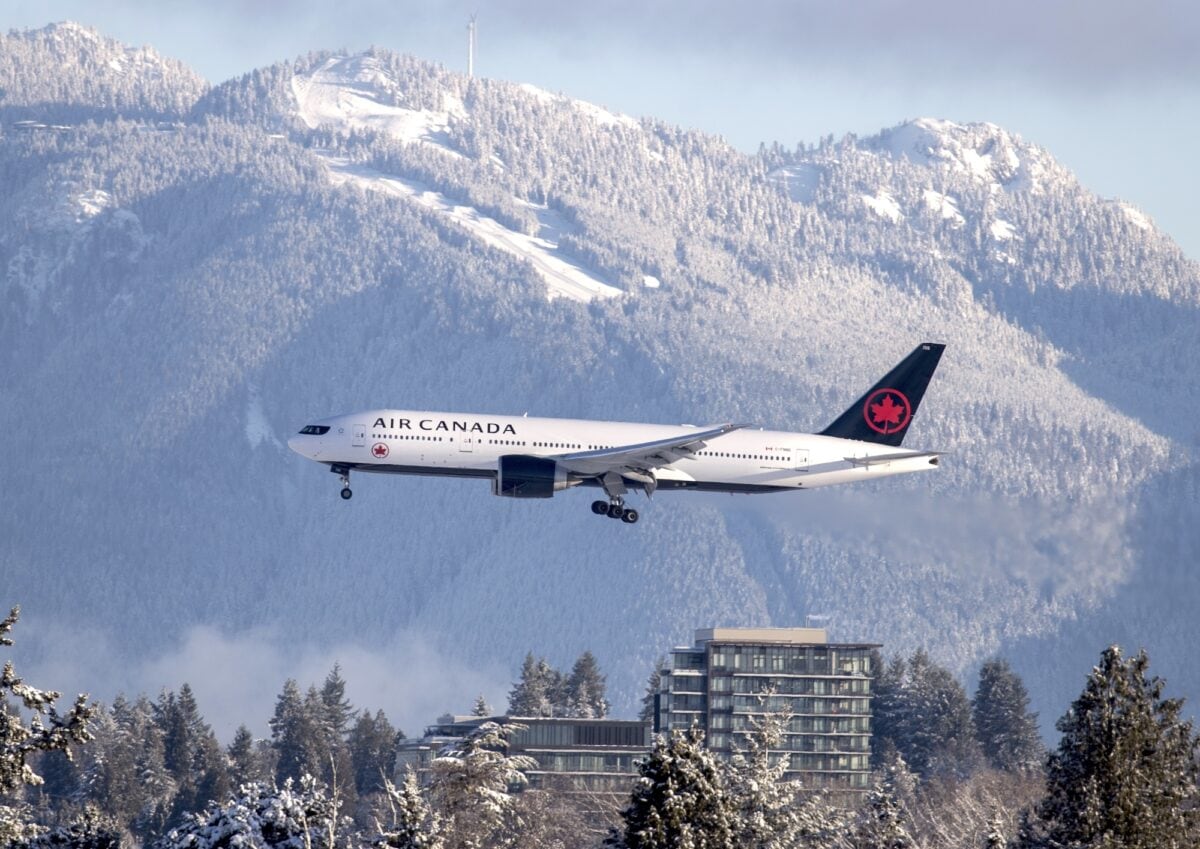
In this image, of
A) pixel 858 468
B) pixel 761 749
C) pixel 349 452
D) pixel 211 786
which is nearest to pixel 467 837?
pixel 761 749

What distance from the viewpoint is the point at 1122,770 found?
2496 inches

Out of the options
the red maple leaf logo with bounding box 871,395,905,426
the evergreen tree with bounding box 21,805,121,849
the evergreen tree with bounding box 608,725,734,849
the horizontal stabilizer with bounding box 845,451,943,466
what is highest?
the red maple leaf logo with bounding box 871,395,905,426

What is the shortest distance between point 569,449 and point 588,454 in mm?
1330

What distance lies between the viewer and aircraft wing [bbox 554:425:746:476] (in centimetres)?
11169

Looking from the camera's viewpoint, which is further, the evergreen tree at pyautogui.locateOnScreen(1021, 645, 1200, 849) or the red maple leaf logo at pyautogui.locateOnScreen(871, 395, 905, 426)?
the red maple leaf logo at pyautogui.locateOnScreen(871, 395, 905, 426)

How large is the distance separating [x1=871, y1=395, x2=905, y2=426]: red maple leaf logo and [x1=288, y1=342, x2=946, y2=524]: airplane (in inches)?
100

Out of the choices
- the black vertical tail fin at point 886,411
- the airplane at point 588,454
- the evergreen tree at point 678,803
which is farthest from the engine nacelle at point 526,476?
the evergreen tree at point 678,803

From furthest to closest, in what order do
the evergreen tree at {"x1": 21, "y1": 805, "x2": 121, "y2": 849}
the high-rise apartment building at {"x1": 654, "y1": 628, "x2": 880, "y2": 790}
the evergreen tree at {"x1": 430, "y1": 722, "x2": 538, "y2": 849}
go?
the high-rise apartment building at {"x1": 654, "y1": 628, "x2": 880, "y2": 790}
the evergreen tree at {"x1": 430, "y1": 722, "x2": 538, "y2": 849}
the evergreen tree at {"x1": 21, "y1": 805, "x2": 121, "y2": 849}

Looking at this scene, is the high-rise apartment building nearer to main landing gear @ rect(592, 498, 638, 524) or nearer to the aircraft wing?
main landing gear @ rect(592, 498, 638, 524)

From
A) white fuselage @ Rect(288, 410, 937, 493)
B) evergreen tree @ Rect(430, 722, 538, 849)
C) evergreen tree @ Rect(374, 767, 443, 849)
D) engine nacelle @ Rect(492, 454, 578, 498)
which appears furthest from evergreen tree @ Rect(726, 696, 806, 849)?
white fuselage @ Rect(288, 410, 937, 493)

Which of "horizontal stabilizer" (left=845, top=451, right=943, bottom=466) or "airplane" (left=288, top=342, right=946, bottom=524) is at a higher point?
"horizontal stabilizer" (left=845, top=451, right=943, bottom=466)

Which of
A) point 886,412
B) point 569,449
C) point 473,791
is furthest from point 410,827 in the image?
point 886,412

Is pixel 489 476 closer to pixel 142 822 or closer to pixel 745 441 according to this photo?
pixel 745 441

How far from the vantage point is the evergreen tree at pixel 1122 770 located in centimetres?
6300
